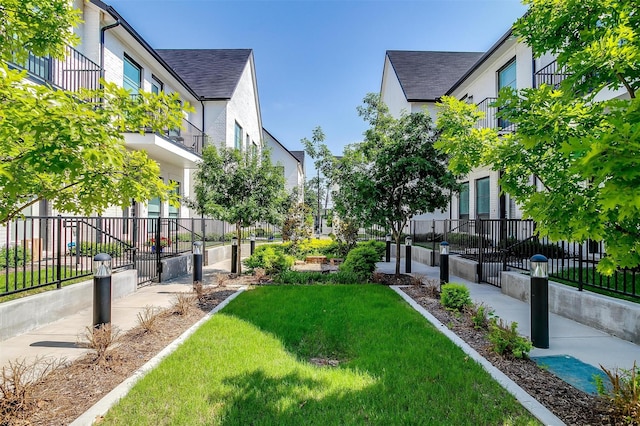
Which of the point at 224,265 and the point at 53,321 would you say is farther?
the point at 224,265

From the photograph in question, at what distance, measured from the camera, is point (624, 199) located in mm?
1634

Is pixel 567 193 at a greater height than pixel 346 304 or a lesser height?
greater

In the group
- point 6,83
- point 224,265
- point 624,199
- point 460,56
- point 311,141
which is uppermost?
point 460,56

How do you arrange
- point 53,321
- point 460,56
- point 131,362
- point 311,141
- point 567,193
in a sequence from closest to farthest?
point 567,193 → point 131,362 → point 53,321 → point 311,141 → point 460,56

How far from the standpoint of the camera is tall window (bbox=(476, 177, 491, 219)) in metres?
15.3

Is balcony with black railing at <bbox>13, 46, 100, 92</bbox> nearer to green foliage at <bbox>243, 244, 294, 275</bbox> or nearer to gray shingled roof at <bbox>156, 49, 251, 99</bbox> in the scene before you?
green foliage at <bbox>243, 244, 294, 275</bbox>

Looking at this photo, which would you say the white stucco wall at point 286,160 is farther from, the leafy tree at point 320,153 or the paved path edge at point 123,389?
the paved path edge at point 123,389

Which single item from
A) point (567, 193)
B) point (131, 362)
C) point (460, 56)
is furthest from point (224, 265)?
point (460, 56)

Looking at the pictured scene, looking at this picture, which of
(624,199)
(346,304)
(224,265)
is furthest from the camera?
(224,265)

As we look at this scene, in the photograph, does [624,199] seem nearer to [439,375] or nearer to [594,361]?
[439,375]

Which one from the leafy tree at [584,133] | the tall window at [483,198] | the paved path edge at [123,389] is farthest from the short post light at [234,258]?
the tall window at [483,198]

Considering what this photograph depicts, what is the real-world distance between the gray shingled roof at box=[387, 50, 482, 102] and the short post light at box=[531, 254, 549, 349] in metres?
17.5

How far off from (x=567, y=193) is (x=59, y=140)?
3607mm

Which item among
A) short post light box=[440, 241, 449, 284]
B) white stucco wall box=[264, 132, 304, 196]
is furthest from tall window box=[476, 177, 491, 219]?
white stucco wall box=[264, 132, 304, 196]
